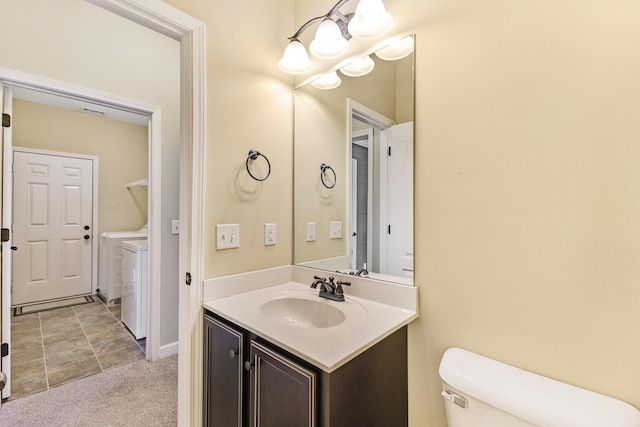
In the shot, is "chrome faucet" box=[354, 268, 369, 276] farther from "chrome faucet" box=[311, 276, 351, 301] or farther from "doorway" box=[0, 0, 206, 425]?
"doorway" box=[0, 0, 206, 425]

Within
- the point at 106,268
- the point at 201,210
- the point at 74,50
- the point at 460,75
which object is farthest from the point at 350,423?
the point at 106,268

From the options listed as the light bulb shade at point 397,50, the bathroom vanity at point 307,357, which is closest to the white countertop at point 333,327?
the bathroom vanity at point 307,357

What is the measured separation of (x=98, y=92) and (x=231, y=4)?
1.46 meters

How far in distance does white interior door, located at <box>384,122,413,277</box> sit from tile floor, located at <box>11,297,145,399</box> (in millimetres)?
2312

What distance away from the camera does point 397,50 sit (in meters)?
1.20

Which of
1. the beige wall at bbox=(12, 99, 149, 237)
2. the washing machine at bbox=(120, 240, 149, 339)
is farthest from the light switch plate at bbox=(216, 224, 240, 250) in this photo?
the beige wall at bbox=(12, 99, 149, 237)

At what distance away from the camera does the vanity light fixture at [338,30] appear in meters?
1.14

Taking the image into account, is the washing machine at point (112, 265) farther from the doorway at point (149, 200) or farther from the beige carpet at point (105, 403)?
the beige carpet at point (105, 403)

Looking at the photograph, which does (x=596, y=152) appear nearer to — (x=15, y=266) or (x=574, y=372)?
(x=574, y=372)

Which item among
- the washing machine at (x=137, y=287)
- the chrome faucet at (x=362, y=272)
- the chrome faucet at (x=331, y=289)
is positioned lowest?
the washing machine at (x=137, y=287)

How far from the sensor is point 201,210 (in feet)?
4.06

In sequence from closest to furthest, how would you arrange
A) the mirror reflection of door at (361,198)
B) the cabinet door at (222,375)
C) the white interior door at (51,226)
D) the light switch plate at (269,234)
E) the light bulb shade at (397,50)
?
the cabinet door at (222,375), the light bulb shade at (397,50), the mirror reflection of door at (361,198), the light switch plate at (269,234), the white interior door at (51,226)

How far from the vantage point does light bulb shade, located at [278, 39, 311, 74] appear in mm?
1413

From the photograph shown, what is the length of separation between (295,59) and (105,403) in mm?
2339
